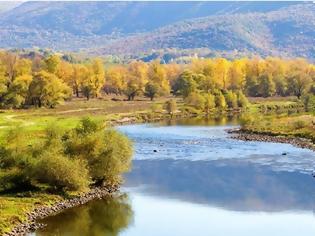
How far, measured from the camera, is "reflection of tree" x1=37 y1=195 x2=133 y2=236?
43.7 m

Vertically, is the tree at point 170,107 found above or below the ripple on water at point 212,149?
above

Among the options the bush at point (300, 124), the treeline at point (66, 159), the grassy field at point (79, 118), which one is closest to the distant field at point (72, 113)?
the grassy field at point (79, 118)

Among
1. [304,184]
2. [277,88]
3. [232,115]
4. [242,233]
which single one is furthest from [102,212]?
[277,88]

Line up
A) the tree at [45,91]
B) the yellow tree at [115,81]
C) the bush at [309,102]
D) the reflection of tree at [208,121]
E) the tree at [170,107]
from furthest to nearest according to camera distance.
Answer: the yellow tree at [115,81], the tree at [170,107], the bush at [309,102], the tree at [45,91], the reflection of tree at [208,121]

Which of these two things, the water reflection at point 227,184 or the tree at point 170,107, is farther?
the tree at point 170,107

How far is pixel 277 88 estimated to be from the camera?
165250 millimetres

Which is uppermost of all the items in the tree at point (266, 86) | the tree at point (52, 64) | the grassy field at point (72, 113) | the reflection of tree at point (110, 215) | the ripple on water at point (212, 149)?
the tree at point (52, 64)

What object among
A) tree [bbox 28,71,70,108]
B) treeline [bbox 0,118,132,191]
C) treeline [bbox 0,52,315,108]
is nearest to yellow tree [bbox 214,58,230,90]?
treeline [bbox 0,52,315,108]

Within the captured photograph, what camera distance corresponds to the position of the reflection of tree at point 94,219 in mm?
43688

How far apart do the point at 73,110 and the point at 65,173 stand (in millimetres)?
72823

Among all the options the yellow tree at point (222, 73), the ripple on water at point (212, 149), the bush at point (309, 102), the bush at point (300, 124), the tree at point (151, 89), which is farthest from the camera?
the yellow tree at point (222, 73)

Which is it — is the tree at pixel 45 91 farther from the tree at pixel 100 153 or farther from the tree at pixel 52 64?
the tree at pixel 100 153

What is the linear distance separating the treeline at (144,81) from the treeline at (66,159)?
66998mm

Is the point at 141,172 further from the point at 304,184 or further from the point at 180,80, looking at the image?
the point at 180,80
